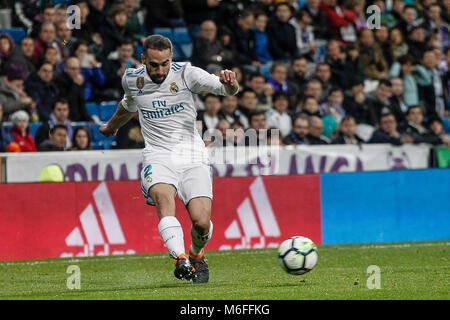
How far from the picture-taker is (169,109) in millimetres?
9945

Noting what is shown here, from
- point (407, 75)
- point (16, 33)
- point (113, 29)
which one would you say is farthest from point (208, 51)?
point (407, 75)

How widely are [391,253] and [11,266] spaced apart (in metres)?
4.83

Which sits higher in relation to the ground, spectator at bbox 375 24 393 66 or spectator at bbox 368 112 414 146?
spectator at bbox 375 24 393 66

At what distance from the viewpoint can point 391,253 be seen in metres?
13.6

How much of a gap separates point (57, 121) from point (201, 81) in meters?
6.15

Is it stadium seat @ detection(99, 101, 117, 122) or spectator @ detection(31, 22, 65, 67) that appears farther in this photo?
stadium seat @ detection(99, 101, 117, 122)

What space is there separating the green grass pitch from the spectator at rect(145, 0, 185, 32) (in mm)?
5887

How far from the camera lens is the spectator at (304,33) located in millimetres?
20094

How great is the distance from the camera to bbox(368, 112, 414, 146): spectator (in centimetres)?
1755

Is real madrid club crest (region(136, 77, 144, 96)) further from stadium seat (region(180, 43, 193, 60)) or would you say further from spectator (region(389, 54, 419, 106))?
spectator (region(389, 54, 419, 106))

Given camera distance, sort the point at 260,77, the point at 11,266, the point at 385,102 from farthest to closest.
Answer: the point at 385,102 < the point at 260,77 < the point at 11,266

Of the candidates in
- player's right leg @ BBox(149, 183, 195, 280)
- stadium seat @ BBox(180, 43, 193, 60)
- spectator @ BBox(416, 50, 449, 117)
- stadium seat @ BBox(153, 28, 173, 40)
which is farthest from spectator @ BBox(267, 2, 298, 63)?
player's right leg @ BBox(149, 183, 195, 280)
